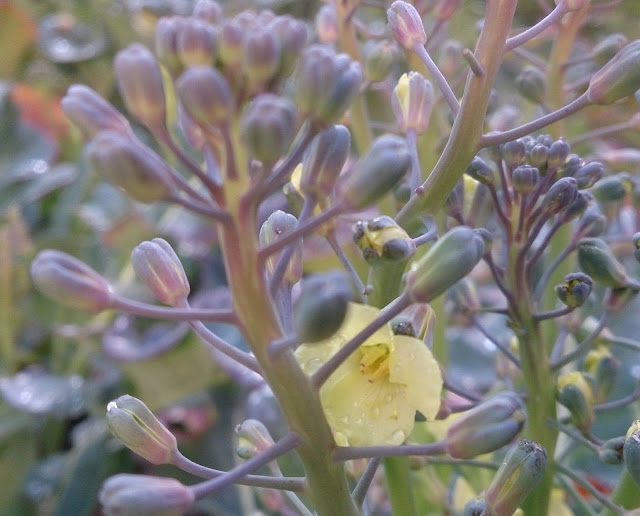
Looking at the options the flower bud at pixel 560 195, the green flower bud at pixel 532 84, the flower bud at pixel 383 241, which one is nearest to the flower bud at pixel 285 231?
the flower bud at pixel 383 241

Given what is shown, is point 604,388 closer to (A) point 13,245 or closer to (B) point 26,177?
(A) point 13,245

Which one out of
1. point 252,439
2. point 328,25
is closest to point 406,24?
point 328,25

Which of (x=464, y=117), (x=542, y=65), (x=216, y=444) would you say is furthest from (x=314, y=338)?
(x=216, y=444)

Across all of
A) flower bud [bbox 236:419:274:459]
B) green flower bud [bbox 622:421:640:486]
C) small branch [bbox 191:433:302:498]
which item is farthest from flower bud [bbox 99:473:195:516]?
green flower bud [bbox 622:421:640:486]

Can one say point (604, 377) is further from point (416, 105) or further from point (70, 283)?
point (70, 283)

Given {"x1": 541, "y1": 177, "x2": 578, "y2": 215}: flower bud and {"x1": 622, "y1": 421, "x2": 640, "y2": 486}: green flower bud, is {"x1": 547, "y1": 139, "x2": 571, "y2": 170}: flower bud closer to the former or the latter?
{"x1": 541, "y1": 177, "x2": 578, "y2": 215}: flower bud
